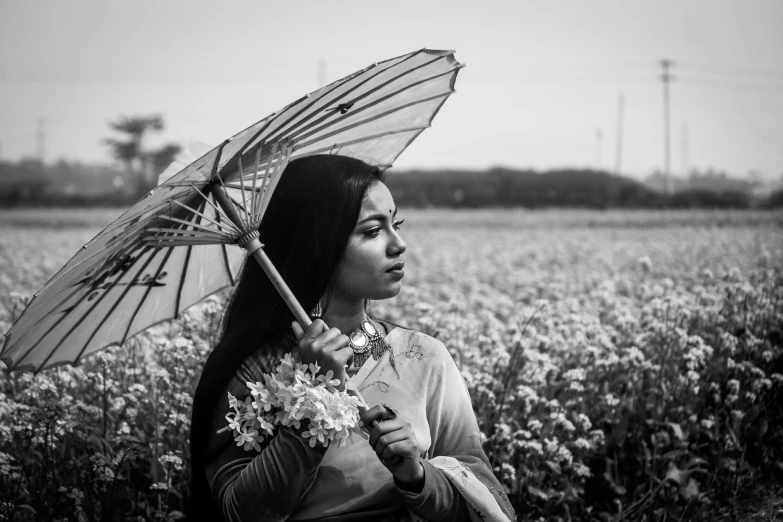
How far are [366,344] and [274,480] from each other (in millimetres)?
458

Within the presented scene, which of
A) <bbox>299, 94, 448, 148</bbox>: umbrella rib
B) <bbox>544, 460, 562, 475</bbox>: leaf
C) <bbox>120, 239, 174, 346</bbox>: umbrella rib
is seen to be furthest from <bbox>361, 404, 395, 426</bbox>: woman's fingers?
<bbox>544, 460, 562, 475</bbox>: leaf

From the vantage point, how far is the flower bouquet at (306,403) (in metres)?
1.84

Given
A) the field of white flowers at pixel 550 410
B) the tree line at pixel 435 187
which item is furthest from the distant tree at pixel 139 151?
the field of white flowers at pixel 550 410

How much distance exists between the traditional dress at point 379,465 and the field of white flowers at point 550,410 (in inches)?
33.4

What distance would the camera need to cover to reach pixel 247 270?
7.56 ft

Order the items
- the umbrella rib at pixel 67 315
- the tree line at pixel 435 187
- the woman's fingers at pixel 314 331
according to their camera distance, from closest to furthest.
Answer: the woman's fingers at pixel 314 331 → the umbrella rib at pixel 67 315 → the tree line at pixel 435 187

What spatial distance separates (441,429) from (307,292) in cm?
51

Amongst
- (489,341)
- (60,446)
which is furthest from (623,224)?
(60,446)

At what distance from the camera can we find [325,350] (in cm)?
192

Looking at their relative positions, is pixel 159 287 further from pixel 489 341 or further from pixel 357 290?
pixel 489 341

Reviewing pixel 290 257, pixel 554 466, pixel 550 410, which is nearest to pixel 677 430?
pixel 550 410

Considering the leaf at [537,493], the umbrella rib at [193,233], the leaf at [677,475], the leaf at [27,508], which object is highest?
the umbrella rib at [193,233]

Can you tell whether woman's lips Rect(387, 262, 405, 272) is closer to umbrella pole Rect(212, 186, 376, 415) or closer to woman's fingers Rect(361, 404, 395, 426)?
umbrella pole Rect(212, 186, 376, 415)

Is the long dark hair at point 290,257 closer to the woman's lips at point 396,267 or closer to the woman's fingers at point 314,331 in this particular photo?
the woman's lips at point 396,267
